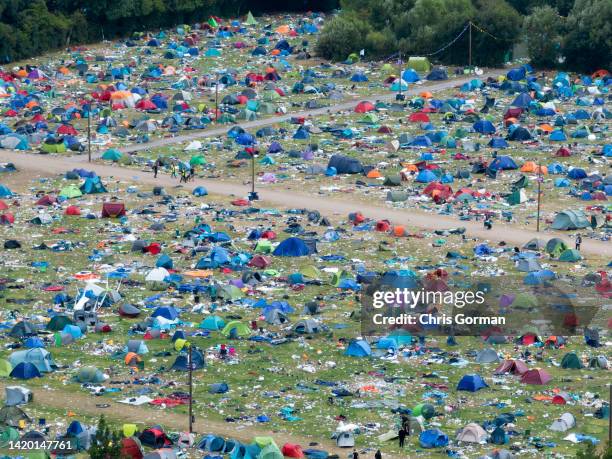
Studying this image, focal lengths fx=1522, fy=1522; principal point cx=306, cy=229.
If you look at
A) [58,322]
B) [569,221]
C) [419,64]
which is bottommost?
[58,322]

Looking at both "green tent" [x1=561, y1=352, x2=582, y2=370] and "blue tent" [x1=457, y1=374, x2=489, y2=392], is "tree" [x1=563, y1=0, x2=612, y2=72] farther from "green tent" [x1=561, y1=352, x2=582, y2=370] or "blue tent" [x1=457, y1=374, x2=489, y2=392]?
"blue tent" [x1=457, y1=374, x2=489, y2=392]

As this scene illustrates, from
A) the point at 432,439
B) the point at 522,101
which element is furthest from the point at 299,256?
the point at 522,101

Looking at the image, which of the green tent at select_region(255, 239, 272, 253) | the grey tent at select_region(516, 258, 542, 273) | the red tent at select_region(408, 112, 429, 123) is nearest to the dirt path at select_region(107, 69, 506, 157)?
the red tent at select_region(408, 112, 429, 123)

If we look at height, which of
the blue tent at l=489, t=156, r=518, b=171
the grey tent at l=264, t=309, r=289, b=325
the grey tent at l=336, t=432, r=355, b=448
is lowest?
the grey tent at l=336, t=432, r=355, b=448

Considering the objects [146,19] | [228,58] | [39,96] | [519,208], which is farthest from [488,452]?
[146,19]

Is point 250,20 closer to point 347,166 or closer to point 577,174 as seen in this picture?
point 347,166

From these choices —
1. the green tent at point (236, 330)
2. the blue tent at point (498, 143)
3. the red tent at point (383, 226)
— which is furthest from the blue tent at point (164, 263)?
the blue tent at point (498, 143)
